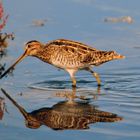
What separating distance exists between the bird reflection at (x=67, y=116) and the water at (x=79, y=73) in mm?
101

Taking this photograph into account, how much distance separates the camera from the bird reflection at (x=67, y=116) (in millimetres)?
8383

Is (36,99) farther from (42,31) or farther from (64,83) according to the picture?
(42,31)

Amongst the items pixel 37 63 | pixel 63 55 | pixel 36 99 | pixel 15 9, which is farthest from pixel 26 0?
pixel 36 99

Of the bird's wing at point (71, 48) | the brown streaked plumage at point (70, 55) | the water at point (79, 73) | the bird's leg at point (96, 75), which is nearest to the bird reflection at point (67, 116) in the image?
the water at point (79, 73)

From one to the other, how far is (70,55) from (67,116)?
2256mm

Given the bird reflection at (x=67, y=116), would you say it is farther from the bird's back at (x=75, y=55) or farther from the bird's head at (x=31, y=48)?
the bird's head at (x=31, y=48)

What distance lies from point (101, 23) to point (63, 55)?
334 centimetres

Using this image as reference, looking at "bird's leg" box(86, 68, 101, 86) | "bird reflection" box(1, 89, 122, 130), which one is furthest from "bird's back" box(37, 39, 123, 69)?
"bird reflection" box(1, 89, 122, 130)

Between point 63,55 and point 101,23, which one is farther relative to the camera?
point 101,23

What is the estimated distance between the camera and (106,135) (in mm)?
7879

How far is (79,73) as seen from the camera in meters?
11.6

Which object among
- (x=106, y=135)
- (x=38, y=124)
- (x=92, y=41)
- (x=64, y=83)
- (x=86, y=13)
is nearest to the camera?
(x=106, y=135)

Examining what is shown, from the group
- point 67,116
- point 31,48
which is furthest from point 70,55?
point 67,116

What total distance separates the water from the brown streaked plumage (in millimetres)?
254
